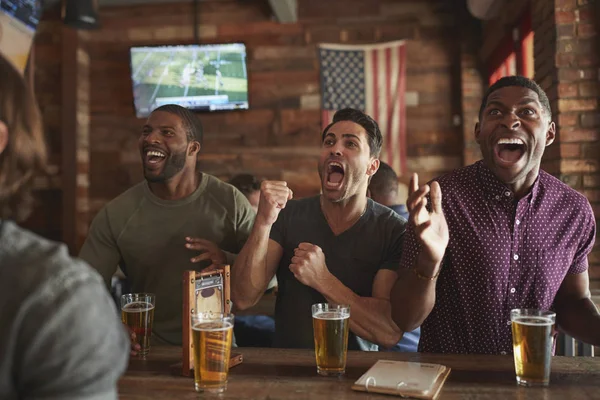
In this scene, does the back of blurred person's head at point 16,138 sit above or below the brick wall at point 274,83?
below

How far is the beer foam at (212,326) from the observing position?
1127mm

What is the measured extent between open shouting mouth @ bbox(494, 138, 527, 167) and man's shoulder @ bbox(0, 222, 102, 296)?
1.40m

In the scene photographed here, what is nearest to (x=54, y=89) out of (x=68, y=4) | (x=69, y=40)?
(x=69, y=40)

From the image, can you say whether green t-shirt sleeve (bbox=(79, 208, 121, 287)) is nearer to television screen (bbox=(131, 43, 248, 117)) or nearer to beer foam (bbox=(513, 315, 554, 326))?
beer foam (bbox=(513, 315, 554, 326))

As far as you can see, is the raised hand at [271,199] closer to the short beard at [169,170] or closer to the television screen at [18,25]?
the short beard at [169,170]

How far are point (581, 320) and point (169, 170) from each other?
A: 1483 millimetres

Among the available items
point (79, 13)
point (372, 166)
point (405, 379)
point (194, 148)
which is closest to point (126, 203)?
point (194, 148)

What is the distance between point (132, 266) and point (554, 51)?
240 centimetres

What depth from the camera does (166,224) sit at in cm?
202

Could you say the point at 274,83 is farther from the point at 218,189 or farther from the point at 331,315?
the point at 331,315

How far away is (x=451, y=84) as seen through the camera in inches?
195

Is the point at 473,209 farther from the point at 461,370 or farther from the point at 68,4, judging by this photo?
the point at 68,4

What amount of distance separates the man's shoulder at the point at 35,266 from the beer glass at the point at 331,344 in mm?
726

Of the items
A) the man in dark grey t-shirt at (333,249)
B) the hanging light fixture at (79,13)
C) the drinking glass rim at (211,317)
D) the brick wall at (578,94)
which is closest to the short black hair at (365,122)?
the man in dark grey t-shirt at (333,249)
